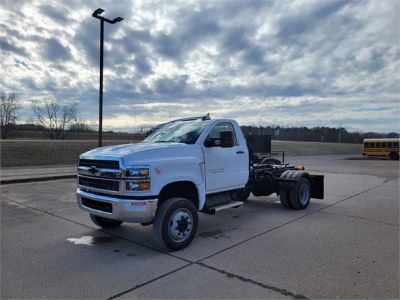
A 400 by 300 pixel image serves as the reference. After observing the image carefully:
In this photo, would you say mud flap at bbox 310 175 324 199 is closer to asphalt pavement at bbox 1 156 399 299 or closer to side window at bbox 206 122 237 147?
asphalt pavement at bbox 1 156 399 299

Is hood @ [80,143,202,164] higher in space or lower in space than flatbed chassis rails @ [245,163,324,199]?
higher

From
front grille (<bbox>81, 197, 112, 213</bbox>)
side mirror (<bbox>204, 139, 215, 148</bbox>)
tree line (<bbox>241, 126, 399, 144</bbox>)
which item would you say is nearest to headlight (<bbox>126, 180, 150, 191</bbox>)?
front grille (<bbox>81, 197, 112, 213</bbox>)

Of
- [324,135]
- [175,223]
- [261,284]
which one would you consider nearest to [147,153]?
[175,223]

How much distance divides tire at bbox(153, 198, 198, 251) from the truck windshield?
127 centimetres

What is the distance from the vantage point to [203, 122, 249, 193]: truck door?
6051 mm

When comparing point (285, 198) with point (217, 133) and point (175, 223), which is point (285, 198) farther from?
point (175, 223)

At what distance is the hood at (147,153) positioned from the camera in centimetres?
496

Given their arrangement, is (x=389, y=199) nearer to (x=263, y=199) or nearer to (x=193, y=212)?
(x=263, y=199)

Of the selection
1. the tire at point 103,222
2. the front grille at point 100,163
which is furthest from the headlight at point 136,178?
the tire at point 103,222

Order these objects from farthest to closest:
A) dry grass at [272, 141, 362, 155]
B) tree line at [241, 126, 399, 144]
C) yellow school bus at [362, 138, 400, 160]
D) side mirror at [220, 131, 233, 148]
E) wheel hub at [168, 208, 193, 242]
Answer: tree line at [241, 126, 399, 144] → dry grass at [272, 141, 362, 155] → yellow school bus at [362, 138, 400, 160] → side mirror at [220, 131, 233, 148] → wheel hub at [168, 208, 193, 242]

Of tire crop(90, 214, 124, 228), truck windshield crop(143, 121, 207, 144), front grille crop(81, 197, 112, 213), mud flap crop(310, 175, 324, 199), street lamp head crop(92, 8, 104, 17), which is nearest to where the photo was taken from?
front grille crop(81, 197, 112, 213)

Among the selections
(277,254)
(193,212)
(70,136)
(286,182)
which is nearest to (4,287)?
(193,212)

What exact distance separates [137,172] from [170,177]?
1.86 feet

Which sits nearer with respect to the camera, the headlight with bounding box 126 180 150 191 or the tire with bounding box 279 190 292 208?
the headlight with bounding box 126 180 150 191
